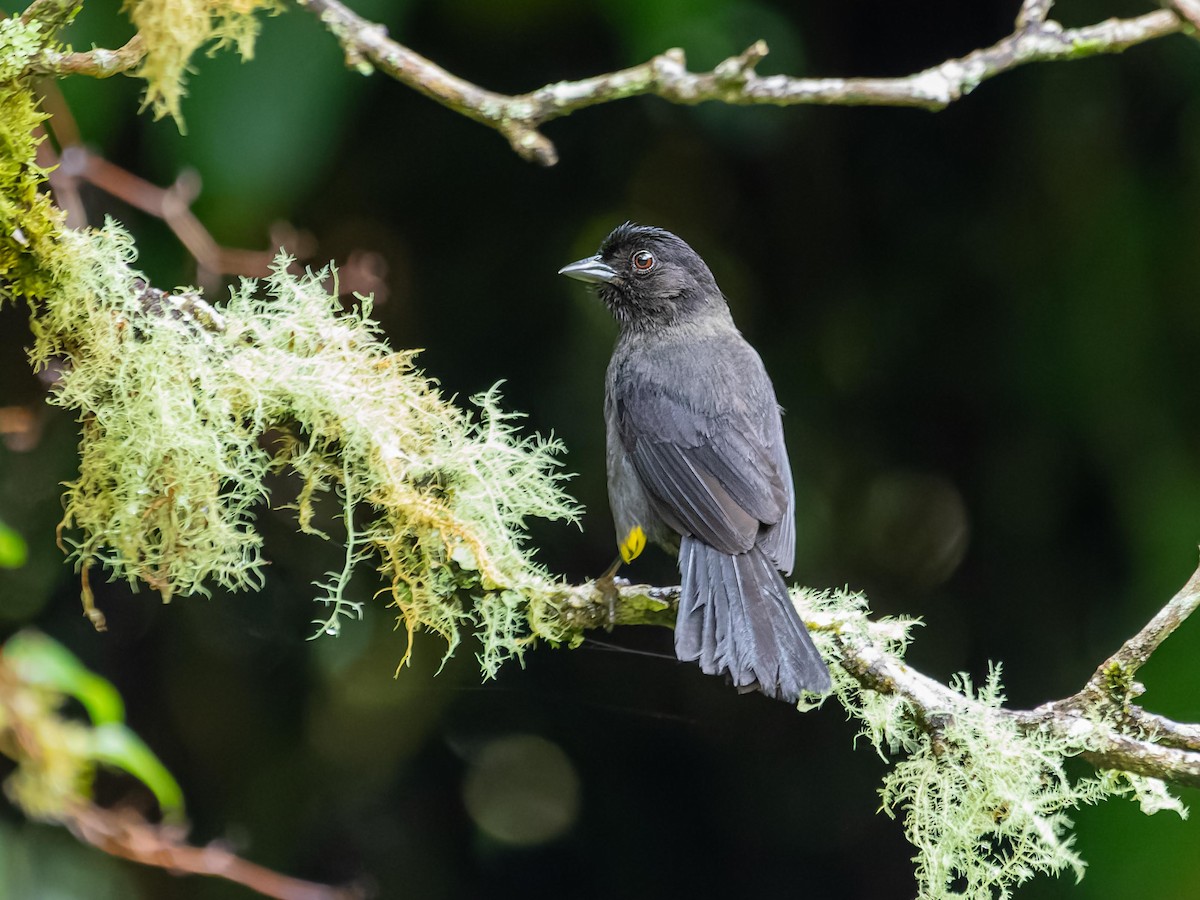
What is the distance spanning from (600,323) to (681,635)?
5.95 ft

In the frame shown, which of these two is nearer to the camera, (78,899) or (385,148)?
(78,899)

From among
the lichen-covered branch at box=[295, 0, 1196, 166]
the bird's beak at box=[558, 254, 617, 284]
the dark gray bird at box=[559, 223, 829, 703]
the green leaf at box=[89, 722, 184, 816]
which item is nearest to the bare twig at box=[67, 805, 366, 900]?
the green leaf at box=[89, 722, 184, 816]

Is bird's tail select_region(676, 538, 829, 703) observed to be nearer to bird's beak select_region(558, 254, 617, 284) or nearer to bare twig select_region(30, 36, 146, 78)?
bird's beak select_region(558, 254, 617, 284)

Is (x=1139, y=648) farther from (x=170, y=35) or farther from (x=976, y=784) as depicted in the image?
(x=170, y=35)

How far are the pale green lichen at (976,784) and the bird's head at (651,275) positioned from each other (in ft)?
4.63

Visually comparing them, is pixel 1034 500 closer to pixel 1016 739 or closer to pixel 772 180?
pixel 772 180

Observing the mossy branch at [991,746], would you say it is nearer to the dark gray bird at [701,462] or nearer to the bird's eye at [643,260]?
the dark gray bird at [701,462]

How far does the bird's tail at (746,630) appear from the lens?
2342 millimetres

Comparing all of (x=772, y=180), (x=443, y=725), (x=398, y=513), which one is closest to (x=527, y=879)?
(x=443, y=725)

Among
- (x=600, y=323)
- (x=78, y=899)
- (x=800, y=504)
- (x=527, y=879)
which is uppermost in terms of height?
(x=600, y=323)

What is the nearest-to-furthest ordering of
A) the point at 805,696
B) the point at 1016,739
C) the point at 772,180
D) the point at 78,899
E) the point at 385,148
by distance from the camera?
the point at 1016,739 < the point at 805,696 < the point at 78,899 < the point at 385,148 < the point at 772,180

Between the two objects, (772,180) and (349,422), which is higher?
(772,180)

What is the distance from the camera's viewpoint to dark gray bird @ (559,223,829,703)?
2471 mm

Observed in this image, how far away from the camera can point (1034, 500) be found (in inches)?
155
